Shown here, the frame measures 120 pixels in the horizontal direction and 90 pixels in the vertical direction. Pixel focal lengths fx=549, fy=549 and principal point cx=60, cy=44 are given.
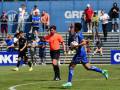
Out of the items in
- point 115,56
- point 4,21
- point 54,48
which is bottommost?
point 115,56

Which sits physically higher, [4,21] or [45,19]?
[45,19]

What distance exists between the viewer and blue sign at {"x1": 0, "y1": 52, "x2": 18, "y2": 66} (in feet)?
114

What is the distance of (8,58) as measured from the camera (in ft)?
114

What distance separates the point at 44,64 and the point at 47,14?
14.8ft

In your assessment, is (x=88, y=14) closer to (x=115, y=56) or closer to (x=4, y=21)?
(x=115, y=56)

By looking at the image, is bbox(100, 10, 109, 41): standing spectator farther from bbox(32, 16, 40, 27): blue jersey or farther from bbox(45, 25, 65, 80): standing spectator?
bbox(45, 25, 65, 80): standing spectator

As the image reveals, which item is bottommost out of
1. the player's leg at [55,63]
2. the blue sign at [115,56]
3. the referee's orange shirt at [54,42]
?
the blue sign at [115,56]

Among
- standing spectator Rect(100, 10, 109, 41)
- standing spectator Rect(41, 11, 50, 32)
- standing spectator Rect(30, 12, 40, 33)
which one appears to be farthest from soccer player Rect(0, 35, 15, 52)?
standing spectator Rect(100, 10, 109, 41)

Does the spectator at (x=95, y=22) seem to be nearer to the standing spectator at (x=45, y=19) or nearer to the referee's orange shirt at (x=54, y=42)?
the standing spectator at (x=45, y=19)

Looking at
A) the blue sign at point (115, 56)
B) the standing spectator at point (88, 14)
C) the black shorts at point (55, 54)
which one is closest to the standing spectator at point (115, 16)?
the standing spectator at point (88, 14)

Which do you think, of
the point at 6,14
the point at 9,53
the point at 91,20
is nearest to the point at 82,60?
the point at 9,53

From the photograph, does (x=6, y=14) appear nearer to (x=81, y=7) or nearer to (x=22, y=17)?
(x=22, y=17)

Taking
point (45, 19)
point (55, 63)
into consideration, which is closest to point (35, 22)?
point (45, 19)

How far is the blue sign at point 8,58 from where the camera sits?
34719 millimetres
